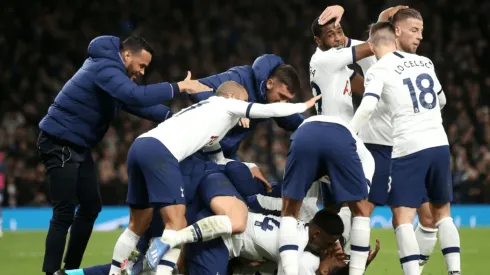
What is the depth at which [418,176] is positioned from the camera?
666 centimetres

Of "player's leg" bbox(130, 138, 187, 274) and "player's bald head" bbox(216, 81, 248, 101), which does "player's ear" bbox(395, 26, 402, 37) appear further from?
"player's leg" bbox(130, 138, 187, 274)

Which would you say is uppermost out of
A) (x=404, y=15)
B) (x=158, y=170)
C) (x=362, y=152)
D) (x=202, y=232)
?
(x=404, y=15)

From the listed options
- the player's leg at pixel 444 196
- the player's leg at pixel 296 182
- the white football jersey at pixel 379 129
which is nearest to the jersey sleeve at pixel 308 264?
the player's leg at pixel 296 182

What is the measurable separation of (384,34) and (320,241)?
1.69 m

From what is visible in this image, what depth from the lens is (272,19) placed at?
19188mm

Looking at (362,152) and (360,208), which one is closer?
(360,208)

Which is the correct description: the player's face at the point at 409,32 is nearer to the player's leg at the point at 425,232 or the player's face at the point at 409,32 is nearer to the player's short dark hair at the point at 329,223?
the player's leg at the point at 425,232

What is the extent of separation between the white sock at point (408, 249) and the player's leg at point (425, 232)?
69cm

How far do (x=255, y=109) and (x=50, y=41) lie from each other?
1278cm

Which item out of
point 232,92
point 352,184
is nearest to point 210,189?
point 232,92

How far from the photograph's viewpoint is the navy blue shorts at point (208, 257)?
6.60m

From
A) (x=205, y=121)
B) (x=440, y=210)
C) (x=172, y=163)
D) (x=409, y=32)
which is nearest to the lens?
(x=172, y=163)

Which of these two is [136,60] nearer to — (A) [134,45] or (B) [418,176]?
(A) [134,45]

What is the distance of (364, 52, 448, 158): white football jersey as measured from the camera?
6703 mm
